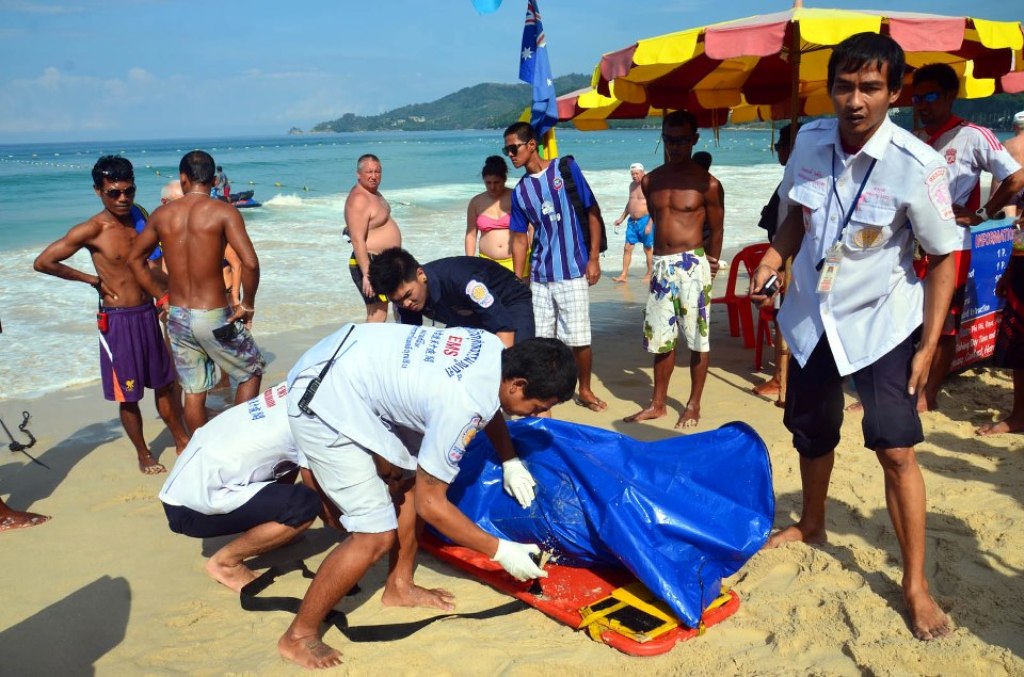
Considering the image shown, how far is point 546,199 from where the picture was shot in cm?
533

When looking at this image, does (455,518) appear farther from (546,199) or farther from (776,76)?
(776,76)

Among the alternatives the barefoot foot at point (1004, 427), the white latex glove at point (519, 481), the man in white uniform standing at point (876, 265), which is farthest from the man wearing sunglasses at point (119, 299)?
the barefoot foot at point (1004, 427)

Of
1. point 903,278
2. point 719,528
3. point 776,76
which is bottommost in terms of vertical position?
point 719,528

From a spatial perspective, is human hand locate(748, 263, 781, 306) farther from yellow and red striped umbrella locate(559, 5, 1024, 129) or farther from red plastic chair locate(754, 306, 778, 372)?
red plastic chair locate(754, 306, 778, 372)

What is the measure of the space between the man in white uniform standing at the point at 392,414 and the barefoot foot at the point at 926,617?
1.29m

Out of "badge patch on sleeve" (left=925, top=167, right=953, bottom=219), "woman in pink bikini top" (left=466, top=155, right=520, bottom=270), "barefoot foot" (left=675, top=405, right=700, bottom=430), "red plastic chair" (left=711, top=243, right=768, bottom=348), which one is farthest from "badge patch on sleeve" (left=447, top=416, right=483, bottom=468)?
"red plastic chair" (left=711, top=243, right=768, bottom=348)

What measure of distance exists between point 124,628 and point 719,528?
2303 mm

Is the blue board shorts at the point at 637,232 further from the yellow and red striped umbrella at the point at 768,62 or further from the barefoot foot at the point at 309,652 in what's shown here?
the barefoot foot at the point at 309,652

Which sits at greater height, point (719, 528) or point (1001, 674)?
point (719, 528)

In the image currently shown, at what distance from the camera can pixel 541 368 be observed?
261cm

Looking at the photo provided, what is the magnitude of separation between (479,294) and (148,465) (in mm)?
2183

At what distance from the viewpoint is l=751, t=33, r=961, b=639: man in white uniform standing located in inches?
101

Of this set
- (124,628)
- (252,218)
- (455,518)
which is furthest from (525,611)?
(252,218)

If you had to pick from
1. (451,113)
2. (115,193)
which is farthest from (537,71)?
(451,113)
